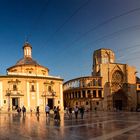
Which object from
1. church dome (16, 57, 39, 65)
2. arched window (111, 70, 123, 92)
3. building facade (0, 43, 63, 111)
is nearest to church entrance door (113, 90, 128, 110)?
arched window (111, 70, 123, 92)

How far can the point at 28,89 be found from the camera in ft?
192

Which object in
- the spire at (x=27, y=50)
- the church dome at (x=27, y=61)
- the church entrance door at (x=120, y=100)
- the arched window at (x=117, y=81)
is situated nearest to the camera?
the church dome at (x=27, y=61)

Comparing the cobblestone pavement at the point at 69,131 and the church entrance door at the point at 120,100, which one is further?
the church entrance door at the point at 120,100

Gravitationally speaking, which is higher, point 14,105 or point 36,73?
point 36,73

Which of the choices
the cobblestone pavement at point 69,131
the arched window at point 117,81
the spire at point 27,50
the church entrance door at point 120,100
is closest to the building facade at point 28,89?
the spire at point 27,50

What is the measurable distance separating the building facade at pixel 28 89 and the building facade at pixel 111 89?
802 inches

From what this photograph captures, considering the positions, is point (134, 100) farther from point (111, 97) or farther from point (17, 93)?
point (17, 93)

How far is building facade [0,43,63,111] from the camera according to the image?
2233 inches

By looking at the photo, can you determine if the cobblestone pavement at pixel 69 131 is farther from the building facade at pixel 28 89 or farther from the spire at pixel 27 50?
the spire at pixel 27 50

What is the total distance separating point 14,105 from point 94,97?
100 ft

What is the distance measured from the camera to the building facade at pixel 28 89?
56719mm

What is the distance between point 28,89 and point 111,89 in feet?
109

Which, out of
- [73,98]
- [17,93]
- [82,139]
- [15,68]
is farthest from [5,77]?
[82,139]

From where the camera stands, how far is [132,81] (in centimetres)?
8844
